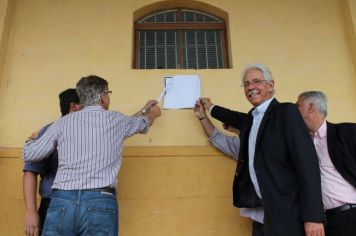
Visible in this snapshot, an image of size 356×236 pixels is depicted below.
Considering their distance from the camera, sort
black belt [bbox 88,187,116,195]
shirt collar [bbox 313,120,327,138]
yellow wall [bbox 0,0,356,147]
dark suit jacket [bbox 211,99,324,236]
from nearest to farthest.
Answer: dark suit jacket [bbox 211,99,324,236], black belt [bbox 88,187,116,195], shirt collar [bbox 313,120,327,138], yellow wall [bbox 0,0,356,147]

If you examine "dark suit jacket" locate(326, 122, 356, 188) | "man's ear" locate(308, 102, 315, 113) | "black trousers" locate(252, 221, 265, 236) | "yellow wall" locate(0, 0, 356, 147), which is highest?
"yellow wall" locate(0, 0, 356, 147)

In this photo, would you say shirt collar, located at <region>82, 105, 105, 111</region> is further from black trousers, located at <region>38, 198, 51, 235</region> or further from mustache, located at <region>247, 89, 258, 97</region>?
mustache, located at <region>247, 89, 258, 97</region>

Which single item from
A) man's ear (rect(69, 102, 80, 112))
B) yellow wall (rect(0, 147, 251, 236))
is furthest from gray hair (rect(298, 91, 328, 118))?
man's ear (rect(69, 102, 80, 112))

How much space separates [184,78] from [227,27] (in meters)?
0.78

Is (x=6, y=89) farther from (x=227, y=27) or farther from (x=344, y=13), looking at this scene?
(x=344, y=13)

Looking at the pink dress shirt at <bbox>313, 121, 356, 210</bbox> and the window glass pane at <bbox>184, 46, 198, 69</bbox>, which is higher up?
the window glass pane at <bbox>184, 46, 198, 69</bbox>

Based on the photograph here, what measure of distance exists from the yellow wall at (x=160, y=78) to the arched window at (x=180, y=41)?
0.42 feet

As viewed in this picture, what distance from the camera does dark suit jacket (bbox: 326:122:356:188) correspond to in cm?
236

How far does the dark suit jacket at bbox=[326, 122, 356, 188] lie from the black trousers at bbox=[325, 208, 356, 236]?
0.18 m

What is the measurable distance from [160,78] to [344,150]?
1742 mm

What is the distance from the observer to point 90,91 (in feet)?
8.25

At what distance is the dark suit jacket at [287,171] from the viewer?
215cm

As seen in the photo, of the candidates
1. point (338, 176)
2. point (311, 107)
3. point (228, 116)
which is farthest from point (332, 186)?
point (228, 116)

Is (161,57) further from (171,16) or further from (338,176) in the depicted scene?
(338,176)
